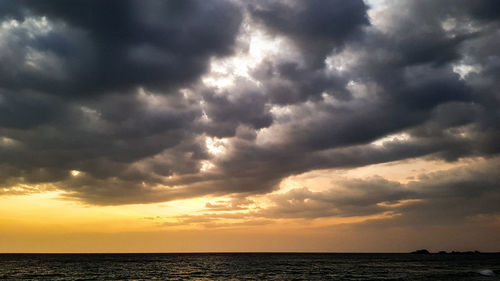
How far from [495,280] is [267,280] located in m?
41.9

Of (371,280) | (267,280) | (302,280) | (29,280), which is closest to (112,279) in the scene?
(29,280)

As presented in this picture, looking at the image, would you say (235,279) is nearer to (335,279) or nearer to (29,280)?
(335,279)

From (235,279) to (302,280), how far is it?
1367cm

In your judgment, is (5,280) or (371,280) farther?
(5,280)

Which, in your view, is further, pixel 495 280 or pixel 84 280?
pixel 84 280

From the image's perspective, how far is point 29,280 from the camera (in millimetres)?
68938

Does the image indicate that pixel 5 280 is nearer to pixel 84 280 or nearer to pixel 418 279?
pixel 84 280

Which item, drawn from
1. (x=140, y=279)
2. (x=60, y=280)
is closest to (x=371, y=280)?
(x=140, y=279)

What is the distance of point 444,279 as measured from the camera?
65.3m

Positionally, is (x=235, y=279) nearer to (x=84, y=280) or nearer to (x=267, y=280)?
(x=267, y=280)

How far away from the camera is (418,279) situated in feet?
219

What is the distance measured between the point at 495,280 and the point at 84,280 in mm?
79054

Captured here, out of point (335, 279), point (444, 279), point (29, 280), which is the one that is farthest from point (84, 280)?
point (444, 279)

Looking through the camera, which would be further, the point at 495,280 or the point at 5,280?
the point at 5,280
